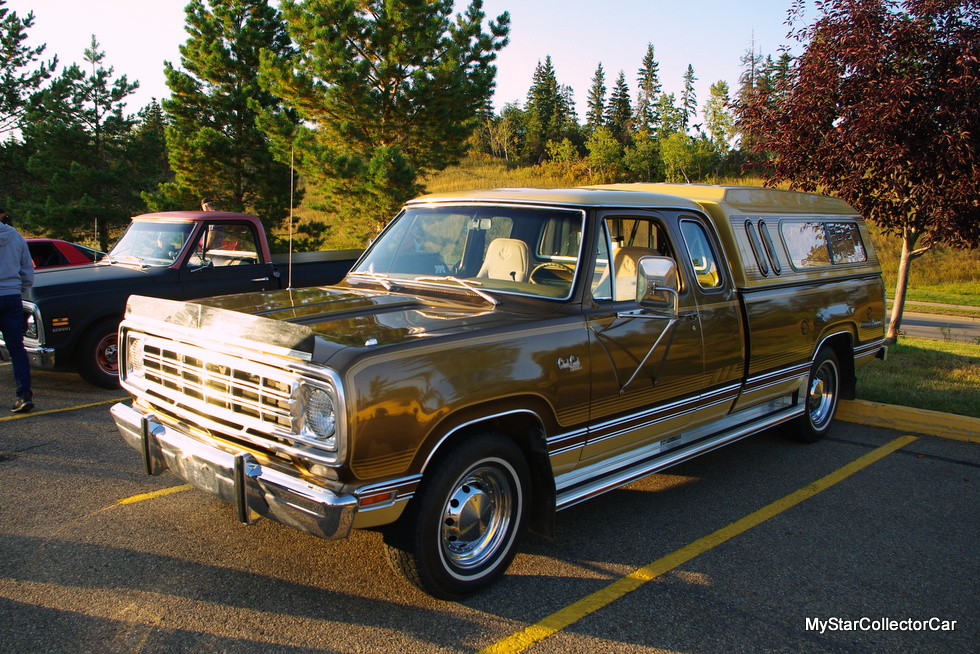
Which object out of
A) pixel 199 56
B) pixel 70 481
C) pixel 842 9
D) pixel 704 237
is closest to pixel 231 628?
pixel 70 481

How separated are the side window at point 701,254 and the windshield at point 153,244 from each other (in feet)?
20.1

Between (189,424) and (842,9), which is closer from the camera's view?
(189,424)

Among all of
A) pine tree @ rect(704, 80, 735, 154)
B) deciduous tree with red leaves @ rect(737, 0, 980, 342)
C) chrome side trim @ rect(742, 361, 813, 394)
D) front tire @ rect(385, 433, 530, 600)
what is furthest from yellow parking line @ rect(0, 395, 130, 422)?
pine tree @ rect(704, 80, 735, 154)

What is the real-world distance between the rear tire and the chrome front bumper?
4565 mm

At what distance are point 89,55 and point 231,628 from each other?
90.4 feet

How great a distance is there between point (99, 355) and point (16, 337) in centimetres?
119

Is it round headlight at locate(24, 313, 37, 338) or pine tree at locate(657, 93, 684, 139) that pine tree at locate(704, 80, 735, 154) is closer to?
pine tree at locate(657, 93, 684, 139)

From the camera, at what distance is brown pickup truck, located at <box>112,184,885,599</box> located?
10.5 feet

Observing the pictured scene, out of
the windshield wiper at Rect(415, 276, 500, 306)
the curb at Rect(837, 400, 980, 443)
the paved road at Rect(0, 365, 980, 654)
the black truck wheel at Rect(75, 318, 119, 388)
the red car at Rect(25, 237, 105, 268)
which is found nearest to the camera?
the paved road at Rect(0, 365, 980, 654)

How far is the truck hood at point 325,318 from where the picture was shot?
10.7 feet

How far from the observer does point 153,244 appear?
8766mm

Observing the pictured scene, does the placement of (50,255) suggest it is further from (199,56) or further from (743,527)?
(199,56)

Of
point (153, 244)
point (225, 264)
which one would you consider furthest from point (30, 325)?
point (225, 264)

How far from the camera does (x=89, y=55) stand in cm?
2520
